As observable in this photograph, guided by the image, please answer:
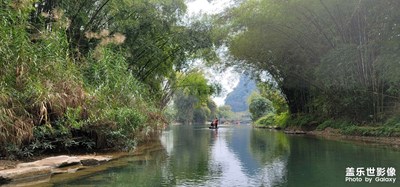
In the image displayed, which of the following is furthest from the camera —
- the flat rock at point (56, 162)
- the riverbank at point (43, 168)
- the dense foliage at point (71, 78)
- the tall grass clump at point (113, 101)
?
the tall grass clump at point (113, 101)

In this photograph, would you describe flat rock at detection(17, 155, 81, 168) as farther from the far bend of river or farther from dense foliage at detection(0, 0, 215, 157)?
dense foliage at detection(0, 0, 215, 157)

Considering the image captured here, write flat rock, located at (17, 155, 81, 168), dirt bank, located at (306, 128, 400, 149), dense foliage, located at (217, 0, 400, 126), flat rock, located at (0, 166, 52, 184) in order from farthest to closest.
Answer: dense foliage, located at (217, 0, 400, 126)
dirt bank, located at (306, 128, 400, 149)
flat rock, located at (17, 155, 81, 168)
flat rock, located at (0, 166, 52, 184)

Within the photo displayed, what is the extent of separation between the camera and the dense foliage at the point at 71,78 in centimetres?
793

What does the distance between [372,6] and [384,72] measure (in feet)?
7.59

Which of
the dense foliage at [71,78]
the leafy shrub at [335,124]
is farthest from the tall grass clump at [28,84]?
the leafy shrub at [335,124]

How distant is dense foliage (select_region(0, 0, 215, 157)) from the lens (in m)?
7.93

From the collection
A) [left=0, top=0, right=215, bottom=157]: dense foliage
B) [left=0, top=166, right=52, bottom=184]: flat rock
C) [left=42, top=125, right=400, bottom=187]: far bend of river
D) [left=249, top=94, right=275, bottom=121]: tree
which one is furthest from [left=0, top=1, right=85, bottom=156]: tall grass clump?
[left=249, top=94, right=275, bottom=121]: tree

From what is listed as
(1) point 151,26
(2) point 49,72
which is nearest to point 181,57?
(1) point 151,26

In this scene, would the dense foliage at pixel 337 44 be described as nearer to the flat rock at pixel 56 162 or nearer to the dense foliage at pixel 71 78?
the dense foliage at pixel 71 78

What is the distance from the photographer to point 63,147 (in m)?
9.51

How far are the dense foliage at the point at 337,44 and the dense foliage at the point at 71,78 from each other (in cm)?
467

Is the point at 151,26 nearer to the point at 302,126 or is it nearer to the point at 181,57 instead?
the point at 181,57

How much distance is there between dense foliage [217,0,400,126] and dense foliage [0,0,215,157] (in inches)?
184

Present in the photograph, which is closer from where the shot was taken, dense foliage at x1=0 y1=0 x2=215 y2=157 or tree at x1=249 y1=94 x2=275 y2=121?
dense foliage at x1=0 y1=0 x2=215 y2=157
